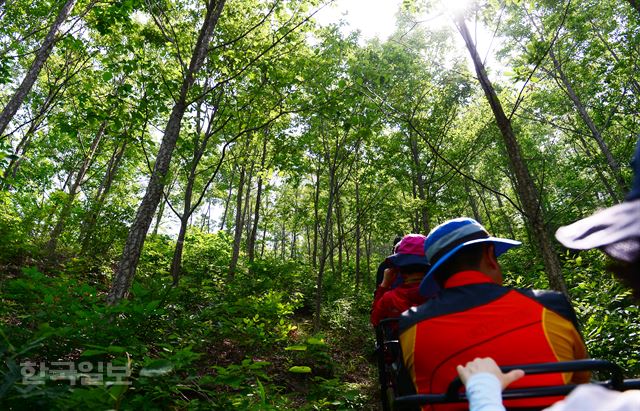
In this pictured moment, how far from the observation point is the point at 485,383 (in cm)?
111

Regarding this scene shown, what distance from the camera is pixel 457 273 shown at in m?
1.99

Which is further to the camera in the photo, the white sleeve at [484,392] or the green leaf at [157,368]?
the green leaf at [157,368]

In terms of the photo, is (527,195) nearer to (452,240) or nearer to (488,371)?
(452,240)

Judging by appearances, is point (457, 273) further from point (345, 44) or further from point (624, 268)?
point (345, 44)

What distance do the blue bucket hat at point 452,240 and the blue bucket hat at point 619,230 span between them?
0.96 metres

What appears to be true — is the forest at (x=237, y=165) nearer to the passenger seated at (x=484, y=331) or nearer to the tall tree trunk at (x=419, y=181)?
the tall tree trunk at (x=419, y=181)

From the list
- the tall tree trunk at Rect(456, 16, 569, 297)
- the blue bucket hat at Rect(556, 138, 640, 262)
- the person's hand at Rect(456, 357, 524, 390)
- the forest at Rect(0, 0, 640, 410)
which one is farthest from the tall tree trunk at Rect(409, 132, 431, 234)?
the blue bucket hat at Rect(556, 138, 640, 262)

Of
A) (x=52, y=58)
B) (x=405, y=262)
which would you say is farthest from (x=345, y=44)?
(x=52, y=58)

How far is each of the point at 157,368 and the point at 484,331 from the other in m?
1.92

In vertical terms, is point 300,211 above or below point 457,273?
above

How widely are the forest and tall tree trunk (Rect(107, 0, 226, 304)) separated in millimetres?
33

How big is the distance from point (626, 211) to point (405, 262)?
8.79ft

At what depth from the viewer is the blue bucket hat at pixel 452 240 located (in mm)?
2027

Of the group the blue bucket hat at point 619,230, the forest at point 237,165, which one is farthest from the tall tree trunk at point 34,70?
the blue bucket hat at point 619,230
